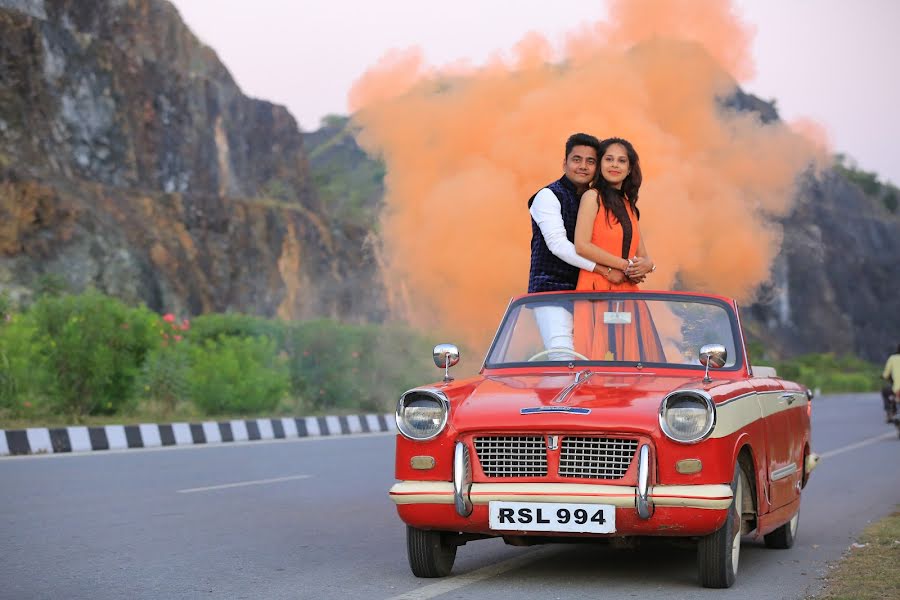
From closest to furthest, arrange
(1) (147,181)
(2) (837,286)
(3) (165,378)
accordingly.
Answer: (3) (165,378) < (1) (147,181) < (2) (837,286)

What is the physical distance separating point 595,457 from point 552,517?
1.18ft

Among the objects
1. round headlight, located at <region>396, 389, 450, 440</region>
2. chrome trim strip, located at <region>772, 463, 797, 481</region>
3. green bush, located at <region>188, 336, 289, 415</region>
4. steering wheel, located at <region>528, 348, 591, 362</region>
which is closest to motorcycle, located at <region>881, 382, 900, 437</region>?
green bush, located at <region>188, 336, 289, 415</region>

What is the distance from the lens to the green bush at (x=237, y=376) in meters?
23.0

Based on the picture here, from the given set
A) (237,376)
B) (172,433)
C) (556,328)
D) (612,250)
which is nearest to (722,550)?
(556,328)

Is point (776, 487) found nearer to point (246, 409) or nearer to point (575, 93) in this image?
point (575, 93)

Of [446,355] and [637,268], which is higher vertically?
Result: [637,268]

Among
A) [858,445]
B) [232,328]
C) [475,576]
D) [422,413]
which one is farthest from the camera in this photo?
[232,328]

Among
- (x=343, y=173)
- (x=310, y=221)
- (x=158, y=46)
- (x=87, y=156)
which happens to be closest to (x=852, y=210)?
(x=343, y=173)

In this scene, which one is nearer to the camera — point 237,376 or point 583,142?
point 583,142

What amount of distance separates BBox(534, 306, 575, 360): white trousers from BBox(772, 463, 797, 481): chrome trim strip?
4.51 feet

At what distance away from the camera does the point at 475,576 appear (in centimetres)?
716

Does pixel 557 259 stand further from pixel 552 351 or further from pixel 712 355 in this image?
pixel 712 355

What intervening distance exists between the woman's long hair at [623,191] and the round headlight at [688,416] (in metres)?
2.10

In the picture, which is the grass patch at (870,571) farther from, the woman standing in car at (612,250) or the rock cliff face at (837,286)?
the rock cliff face at (837,286)
